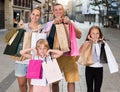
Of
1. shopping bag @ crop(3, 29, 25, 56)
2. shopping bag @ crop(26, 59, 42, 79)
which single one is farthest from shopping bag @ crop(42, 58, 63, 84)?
shopping bag @ crop(3, 29, 25, 56)

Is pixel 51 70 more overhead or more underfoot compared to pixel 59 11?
more underfoot

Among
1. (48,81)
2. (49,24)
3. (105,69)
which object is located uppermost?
(49,24)

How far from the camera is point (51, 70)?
4.99m

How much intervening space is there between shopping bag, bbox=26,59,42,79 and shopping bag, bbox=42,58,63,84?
2.8 inches

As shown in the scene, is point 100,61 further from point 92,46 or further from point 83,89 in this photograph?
point 83,89

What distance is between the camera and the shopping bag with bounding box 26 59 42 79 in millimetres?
4961

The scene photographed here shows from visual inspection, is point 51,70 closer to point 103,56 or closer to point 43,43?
point 43,43

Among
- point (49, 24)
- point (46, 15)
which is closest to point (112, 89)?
point (49, 24)

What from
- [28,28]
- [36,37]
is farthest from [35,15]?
[36,37]

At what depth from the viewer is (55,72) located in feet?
16.5

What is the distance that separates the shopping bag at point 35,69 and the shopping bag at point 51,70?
0.23 ft

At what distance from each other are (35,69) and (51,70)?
8.8 inches

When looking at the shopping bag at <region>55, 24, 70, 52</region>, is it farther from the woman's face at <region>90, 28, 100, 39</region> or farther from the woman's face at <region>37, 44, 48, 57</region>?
the woman's face at <region>90, 28, 100, 39</region>

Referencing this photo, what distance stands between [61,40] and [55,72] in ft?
1.69
